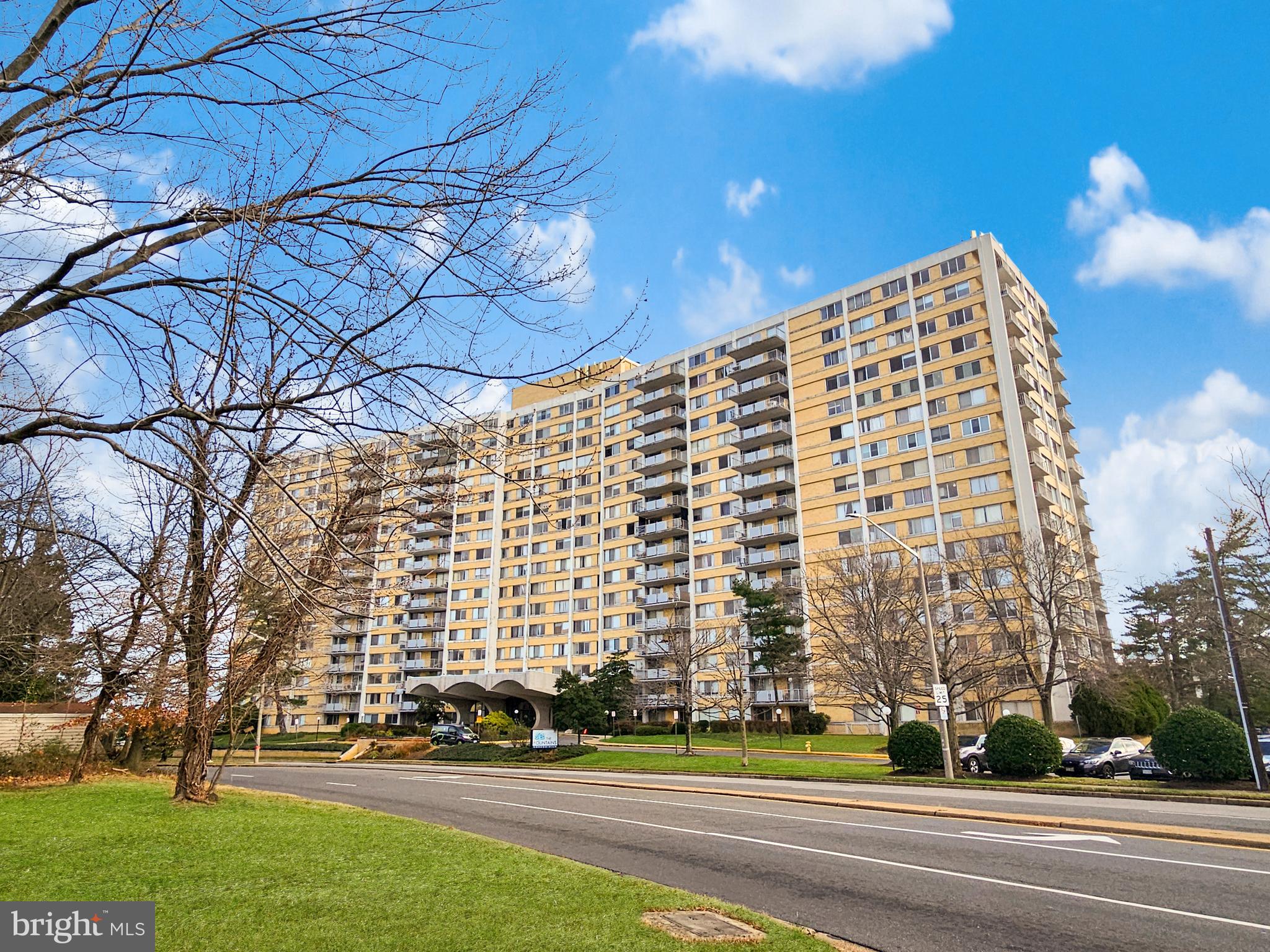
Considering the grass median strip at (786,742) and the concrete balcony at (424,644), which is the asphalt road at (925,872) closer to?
the grass median strip at (786,742)

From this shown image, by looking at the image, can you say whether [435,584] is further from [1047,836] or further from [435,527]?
[1047,836]

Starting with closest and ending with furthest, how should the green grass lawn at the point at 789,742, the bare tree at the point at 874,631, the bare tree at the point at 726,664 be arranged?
the bare tree at the point at 874,631
the green grass lawn at the point at 789,742
the bare tree at the point at 726,664

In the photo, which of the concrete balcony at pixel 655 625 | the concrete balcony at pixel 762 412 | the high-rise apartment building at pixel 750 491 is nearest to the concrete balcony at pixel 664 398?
the high-rise apartment building at pixel 750 491

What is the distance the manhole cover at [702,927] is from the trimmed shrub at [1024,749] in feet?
61.4

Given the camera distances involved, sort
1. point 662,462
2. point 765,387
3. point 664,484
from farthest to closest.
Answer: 1. point 662,462
2. point 664,484
3. point 765,387

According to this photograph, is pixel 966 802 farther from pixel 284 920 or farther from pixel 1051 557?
pixel 1051 557

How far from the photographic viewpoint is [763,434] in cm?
6525

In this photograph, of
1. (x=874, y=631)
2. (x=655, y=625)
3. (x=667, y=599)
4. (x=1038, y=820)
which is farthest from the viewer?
(x=655, y=625)

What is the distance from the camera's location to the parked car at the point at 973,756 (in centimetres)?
2695

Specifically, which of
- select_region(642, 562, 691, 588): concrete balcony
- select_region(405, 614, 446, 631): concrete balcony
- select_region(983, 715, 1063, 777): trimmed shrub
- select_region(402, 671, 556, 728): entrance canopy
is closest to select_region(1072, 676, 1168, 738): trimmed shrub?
select_region(983, 715, 1063, 777): trimmed shrub

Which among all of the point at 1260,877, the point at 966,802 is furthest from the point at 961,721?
the point at 1260,877

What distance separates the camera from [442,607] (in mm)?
89625

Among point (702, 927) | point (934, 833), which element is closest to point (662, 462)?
point (934, 833)

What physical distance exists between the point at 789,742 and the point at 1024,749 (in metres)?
28.2
